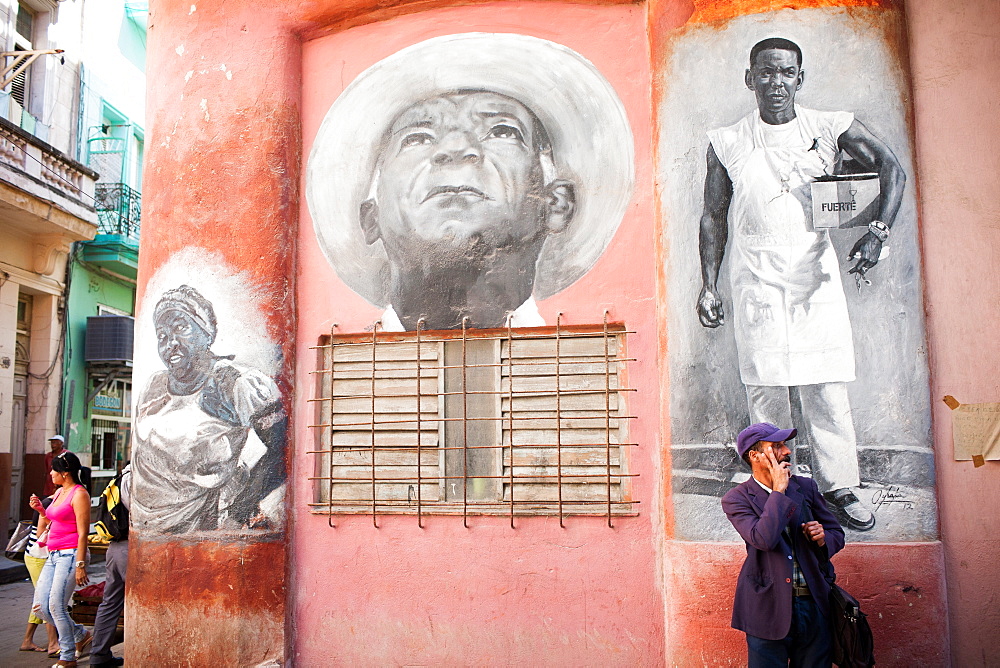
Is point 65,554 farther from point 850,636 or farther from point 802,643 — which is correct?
point 850,636

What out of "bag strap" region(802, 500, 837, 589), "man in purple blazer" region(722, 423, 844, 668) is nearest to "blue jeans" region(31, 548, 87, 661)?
"man in purple blazer" region(722, 423, 844, 668)

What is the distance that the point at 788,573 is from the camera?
426 centimetres

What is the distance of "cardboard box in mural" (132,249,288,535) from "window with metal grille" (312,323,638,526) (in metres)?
0.40

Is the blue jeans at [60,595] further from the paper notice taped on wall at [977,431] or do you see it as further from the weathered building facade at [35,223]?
the weathered building facade at [35,223]

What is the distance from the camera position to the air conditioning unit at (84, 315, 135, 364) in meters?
15.2

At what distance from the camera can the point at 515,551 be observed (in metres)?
5.85

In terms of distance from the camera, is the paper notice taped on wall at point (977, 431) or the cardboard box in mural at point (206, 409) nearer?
the paper notice taped on wall at point (977, 431)

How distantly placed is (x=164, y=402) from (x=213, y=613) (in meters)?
1.56

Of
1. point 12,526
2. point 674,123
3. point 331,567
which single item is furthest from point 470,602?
point 12,526

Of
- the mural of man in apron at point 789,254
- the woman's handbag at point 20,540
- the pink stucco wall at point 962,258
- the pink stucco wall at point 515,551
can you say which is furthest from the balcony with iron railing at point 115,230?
the pink stucco wall at point 962,258

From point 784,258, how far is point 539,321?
5.43 feet

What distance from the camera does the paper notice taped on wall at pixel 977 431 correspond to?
524 cm

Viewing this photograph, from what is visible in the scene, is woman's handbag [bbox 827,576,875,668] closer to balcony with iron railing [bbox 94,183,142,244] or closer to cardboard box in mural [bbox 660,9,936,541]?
cardboard box in mural [bbox 660,9,936,541]

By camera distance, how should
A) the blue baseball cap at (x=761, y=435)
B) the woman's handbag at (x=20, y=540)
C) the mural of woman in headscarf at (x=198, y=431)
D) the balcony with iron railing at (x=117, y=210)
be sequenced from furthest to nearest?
the balcony with iron railing at (x=117, y=210), the woman's handbag at (x=20, y=540), the mural of woman in headscarf at (x=198, y=431), the blue baseball cap at (x=761, y=435)
